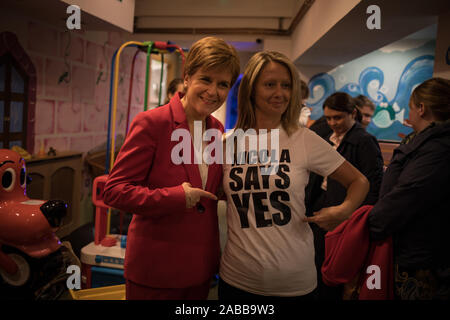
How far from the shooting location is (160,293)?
45.1 inches

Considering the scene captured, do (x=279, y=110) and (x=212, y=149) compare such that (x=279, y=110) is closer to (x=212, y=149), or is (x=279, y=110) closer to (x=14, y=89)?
(x=212, y=149)

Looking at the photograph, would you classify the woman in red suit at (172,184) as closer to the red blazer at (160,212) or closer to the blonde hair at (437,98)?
the red blazer at (160,212)

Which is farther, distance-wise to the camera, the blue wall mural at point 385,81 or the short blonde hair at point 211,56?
the blue wall mural at point 385,81

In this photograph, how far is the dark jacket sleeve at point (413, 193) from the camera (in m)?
1.32

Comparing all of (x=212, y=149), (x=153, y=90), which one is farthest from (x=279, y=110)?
(x=153, y=90)

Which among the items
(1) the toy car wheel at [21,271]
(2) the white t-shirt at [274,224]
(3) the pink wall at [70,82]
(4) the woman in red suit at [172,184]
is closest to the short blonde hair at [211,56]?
(4) the woman in red suit at [172,184]

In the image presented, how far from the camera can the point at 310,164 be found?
1.19 meters

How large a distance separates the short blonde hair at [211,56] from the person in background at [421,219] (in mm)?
845

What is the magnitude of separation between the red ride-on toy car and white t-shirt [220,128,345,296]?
3.07ft

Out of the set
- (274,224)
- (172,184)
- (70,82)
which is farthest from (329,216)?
(70,82)
